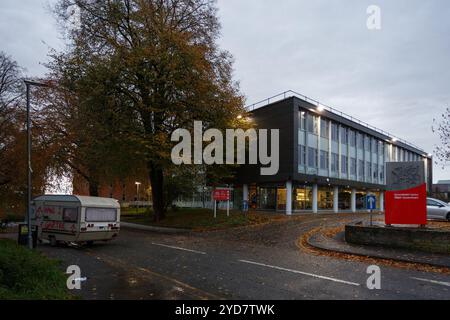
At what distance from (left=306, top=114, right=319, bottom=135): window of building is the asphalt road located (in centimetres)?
2391

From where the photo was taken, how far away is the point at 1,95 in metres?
29.2

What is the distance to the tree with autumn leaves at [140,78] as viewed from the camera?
2439cm

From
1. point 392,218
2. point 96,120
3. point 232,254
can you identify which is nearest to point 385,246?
point 392,218

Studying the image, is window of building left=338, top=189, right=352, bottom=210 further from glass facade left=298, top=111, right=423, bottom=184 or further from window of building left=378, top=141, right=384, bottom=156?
window of building left=378, top=141, right=384, bottom=156

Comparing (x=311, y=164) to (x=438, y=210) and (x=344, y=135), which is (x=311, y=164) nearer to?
(x=344, y=135)

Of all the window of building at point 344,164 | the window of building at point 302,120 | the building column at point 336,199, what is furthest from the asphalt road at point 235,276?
the window of building at point 344,164

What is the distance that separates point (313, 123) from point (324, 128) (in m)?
2.72

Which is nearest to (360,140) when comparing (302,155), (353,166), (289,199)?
(353,166)

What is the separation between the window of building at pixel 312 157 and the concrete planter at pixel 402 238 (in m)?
21.1

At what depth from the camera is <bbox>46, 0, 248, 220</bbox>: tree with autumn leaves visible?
24391 millimetres

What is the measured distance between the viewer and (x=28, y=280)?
728 cm

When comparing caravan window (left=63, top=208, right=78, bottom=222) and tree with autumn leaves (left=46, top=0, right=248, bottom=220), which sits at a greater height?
tree with autumn leaves (left=46, top=0, right=248, bottom=220)

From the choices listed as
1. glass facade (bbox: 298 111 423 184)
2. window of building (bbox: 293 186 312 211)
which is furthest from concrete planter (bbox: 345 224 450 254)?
window of building (bbox: 293 186 312 211)

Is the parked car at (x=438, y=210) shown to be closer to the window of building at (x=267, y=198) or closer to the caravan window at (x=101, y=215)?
the window of building at (x=267, y=198)
